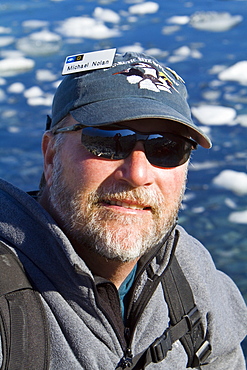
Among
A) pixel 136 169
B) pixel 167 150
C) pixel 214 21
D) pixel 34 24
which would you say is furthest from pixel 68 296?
pixel 34 24

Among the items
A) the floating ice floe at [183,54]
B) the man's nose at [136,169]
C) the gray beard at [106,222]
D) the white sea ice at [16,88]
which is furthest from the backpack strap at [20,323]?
the floating ice floe at [183,54]

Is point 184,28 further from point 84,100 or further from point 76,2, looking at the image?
point 84,100

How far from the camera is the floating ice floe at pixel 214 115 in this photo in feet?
19.3

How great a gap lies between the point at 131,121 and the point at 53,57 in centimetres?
610

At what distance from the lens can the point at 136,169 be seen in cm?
171

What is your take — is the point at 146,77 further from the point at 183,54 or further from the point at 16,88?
the point at 183,54

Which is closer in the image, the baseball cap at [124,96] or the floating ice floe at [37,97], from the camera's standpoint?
the baseball cap at [124,96]

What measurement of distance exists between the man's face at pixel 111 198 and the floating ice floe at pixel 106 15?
24.1ft

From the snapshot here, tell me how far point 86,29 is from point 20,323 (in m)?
7.42

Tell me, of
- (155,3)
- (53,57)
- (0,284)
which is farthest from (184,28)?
(0,284)

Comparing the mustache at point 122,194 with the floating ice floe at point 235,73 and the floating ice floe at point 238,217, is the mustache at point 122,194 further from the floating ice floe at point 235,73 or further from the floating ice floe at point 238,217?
the floating ice floe at point 235,73

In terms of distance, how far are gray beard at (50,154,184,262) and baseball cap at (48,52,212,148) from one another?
206 mm

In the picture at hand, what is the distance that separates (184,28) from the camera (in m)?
8.35

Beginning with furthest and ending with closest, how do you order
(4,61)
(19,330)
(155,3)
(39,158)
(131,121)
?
(155,3) → (4,61) → (39,158) → (131,121) → (19,330)
